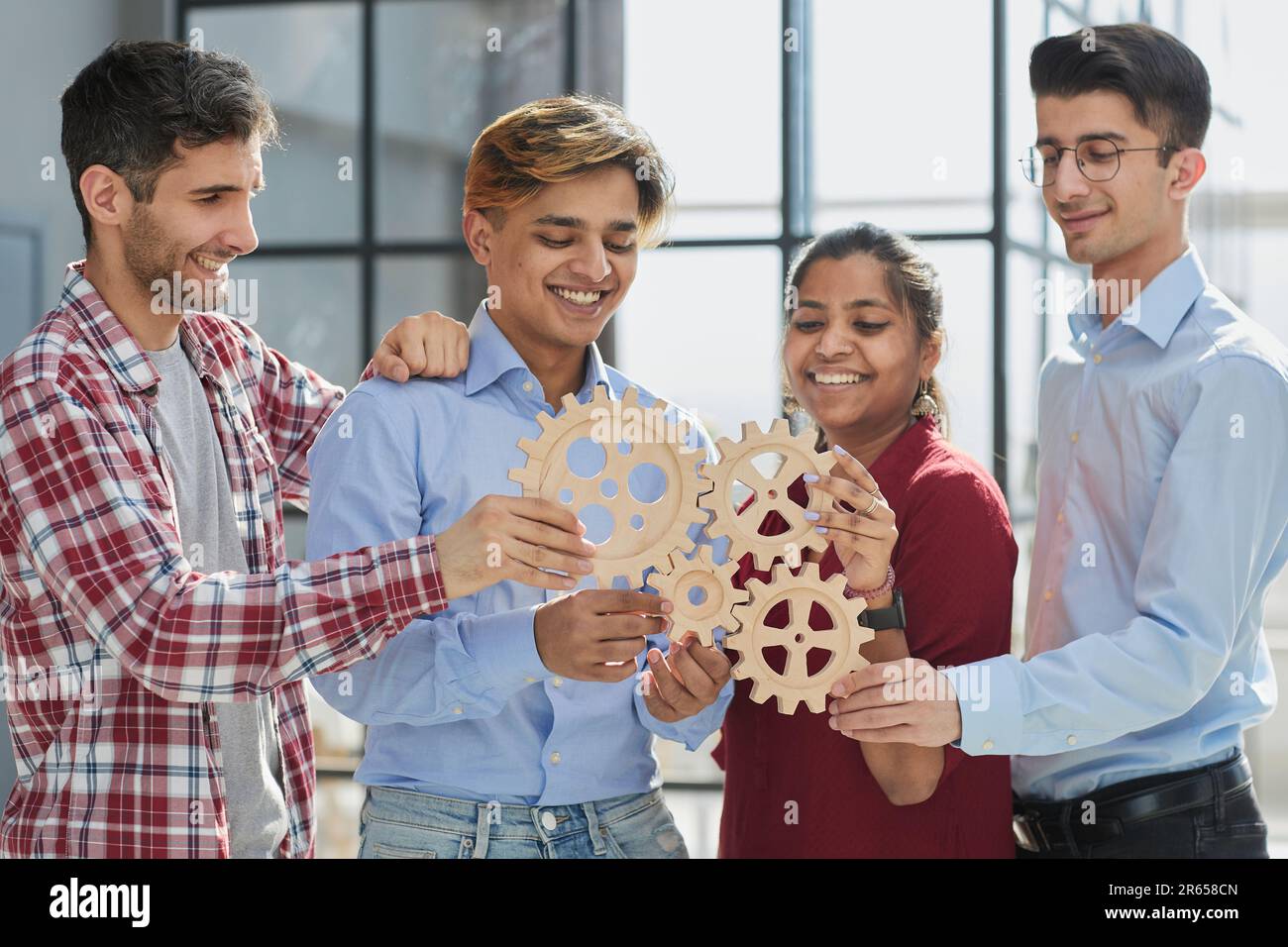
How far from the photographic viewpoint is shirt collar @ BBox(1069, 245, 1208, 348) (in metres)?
1.85

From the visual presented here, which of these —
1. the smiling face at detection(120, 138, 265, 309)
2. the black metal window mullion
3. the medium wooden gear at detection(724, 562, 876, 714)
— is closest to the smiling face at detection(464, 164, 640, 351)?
the smiling face at detection(120, 138, 265, 309)

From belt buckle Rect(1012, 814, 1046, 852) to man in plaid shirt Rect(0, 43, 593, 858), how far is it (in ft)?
2.73

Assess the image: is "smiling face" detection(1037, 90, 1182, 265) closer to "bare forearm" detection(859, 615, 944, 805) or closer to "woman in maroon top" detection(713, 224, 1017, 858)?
"woman in maroon top" detection(713, 224, 1017, 858)

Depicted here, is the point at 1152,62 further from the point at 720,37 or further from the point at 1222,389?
the point at 720,37

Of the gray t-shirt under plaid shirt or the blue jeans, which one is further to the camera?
the gray t-shirt under plaid shirt

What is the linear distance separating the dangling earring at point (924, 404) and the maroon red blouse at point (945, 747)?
0.16ft

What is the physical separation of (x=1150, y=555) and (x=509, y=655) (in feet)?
2.84

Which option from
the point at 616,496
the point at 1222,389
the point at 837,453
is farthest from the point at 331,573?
the point at 1222,389

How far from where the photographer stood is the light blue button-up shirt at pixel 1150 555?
172cm

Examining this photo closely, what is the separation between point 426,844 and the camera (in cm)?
172

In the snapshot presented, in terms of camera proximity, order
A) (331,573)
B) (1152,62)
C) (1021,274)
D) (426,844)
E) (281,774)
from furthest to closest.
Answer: (1021,274), (281,774), (1152,62), (426,844), (331,573)

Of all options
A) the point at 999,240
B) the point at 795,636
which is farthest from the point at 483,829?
the point at 999,240

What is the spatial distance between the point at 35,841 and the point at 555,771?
701mm

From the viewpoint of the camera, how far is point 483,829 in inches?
67.9
